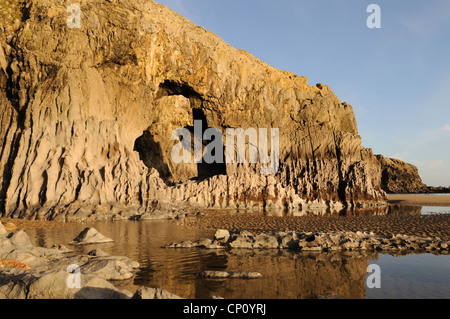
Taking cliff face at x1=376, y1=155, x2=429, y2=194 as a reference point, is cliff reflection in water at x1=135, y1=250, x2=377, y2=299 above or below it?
below

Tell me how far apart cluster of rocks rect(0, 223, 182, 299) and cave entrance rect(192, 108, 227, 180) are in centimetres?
4156

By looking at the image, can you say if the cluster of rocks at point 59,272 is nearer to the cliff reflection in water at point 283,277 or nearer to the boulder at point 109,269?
the boulder at point 109,269

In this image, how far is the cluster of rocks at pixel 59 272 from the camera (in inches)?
278

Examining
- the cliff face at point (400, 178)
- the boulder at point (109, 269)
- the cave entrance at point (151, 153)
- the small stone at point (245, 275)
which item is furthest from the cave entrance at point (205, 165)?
the cliff face at point (400, 178)

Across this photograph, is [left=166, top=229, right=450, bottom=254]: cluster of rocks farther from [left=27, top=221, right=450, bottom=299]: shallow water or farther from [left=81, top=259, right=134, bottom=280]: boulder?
[left=81, top=259, right=134, bottom=280]: boulder

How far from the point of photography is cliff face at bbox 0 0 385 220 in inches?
1275

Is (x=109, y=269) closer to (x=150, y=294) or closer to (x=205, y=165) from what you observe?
(x=150, y=294)

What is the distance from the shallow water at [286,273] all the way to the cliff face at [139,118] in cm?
1807

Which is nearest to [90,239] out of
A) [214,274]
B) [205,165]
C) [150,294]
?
[214,274]

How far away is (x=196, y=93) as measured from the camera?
52156mm

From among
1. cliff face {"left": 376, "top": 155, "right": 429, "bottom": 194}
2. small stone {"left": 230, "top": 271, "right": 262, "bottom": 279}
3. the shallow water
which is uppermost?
cliff face {"left": 376, "top": 155, "right": 429, "bottom": 194}

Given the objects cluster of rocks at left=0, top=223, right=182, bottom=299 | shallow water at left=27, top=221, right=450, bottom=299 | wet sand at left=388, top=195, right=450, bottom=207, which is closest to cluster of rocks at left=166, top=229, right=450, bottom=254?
shallow water at left=27, top=221, right=450, bottom=299
